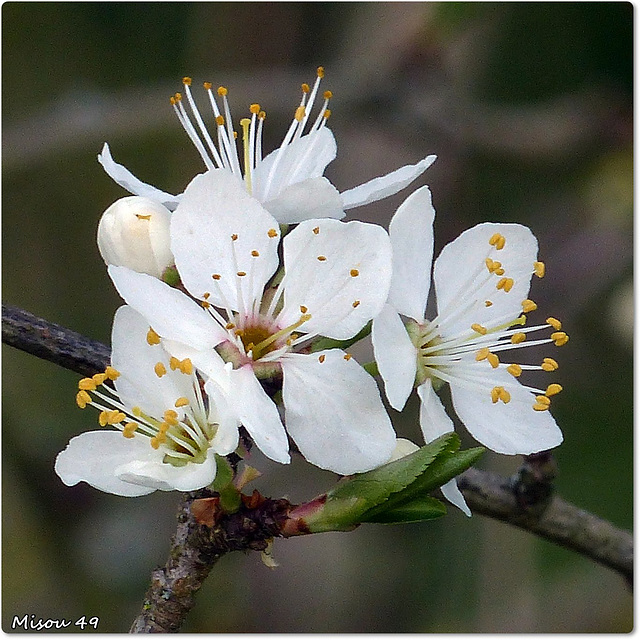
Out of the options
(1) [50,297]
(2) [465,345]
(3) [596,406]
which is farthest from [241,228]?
(3) [596,406]

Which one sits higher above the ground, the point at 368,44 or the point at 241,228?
the point at 368,44

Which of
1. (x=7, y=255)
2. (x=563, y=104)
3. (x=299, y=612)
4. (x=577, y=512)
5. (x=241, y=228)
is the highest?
(x=563, y=104)

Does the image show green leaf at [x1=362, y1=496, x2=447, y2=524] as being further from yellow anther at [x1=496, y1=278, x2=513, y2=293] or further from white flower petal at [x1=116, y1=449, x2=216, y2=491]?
yellow anther at [x1=496, y1=278, x2=513, y2=293]

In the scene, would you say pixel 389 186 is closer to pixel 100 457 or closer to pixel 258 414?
pixel 258 414

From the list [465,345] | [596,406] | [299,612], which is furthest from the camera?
[596,406]

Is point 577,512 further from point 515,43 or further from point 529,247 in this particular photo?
point 515,43

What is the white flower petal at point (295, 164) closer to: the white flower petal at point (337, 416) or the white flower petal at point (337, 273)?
the white flower petal at point (337, 273)

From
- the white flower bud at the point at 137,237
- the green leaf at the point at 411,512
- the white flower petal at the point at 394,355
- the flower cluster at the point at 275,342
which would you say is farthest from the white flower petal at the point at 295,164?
the green leaf at the point at 411,512
